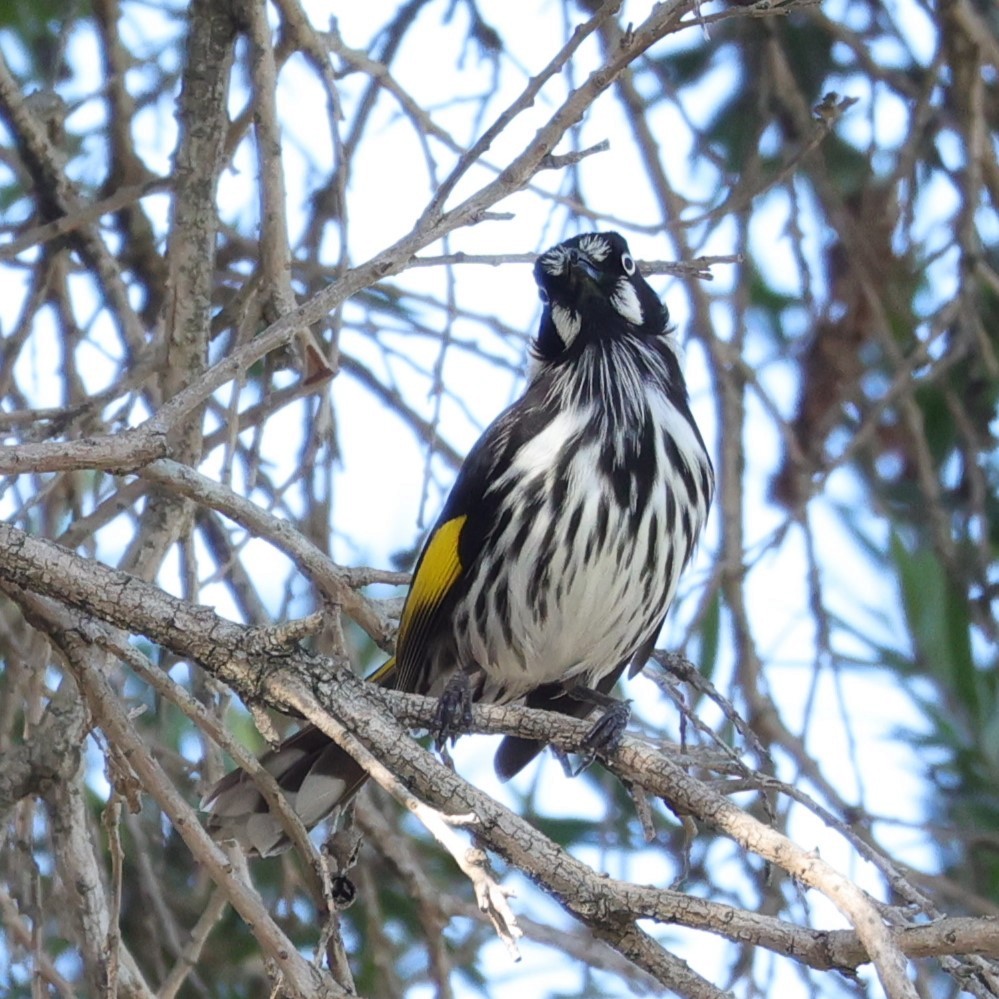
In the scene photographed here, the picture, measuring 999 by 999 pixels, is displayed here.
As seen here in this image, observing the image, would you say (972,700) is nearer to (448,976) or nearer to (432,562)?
(432,562)

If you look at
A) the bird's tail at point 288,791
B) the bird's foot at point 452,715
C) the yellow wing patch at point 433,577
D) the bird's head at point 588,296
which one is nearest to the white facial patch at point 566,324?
the bird's head at point 588,296

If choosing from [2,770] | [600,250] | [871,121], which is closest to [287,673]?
[2,770]

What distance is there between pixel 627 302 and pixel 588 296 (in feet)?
0.44

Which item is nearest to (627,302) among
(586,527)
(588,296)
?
(588,296)

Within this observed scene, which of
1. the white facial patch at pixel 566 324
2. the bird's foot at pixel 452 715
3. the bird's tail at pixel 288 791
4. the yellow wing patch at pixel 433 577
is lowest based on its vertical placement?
the bird's tail at pixel 288 791

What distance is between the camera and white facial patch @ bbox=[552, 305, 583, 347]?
4.18 metres

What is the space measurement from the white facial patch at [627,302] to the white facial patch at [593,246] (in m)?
0.14

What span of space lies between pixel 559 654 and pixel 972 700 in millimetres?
1781

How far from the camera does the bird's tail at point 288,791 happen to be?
3047 millimetres

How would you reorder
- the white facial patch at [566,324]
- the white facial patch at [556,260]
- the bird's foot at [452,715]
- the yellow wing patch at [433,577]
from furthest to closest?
the white facial patch at [566,324] → the white facial patch at [556,260] → the yellow wing patch at [433,577] → the bird's foot at [452,715]

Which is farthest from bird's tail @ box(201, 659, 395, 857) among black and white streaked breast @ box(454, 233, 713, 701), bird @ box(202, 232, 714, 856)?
black and white streaked breast @ box(454, 233, 713, 701)

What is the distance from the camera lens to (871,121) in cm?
421

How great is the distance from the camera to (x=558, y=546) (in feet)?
11.8

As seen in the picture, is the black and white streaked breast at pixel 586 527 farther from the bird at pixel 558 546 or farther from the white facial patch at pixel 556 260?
the white facial patch at pixel 556 260
